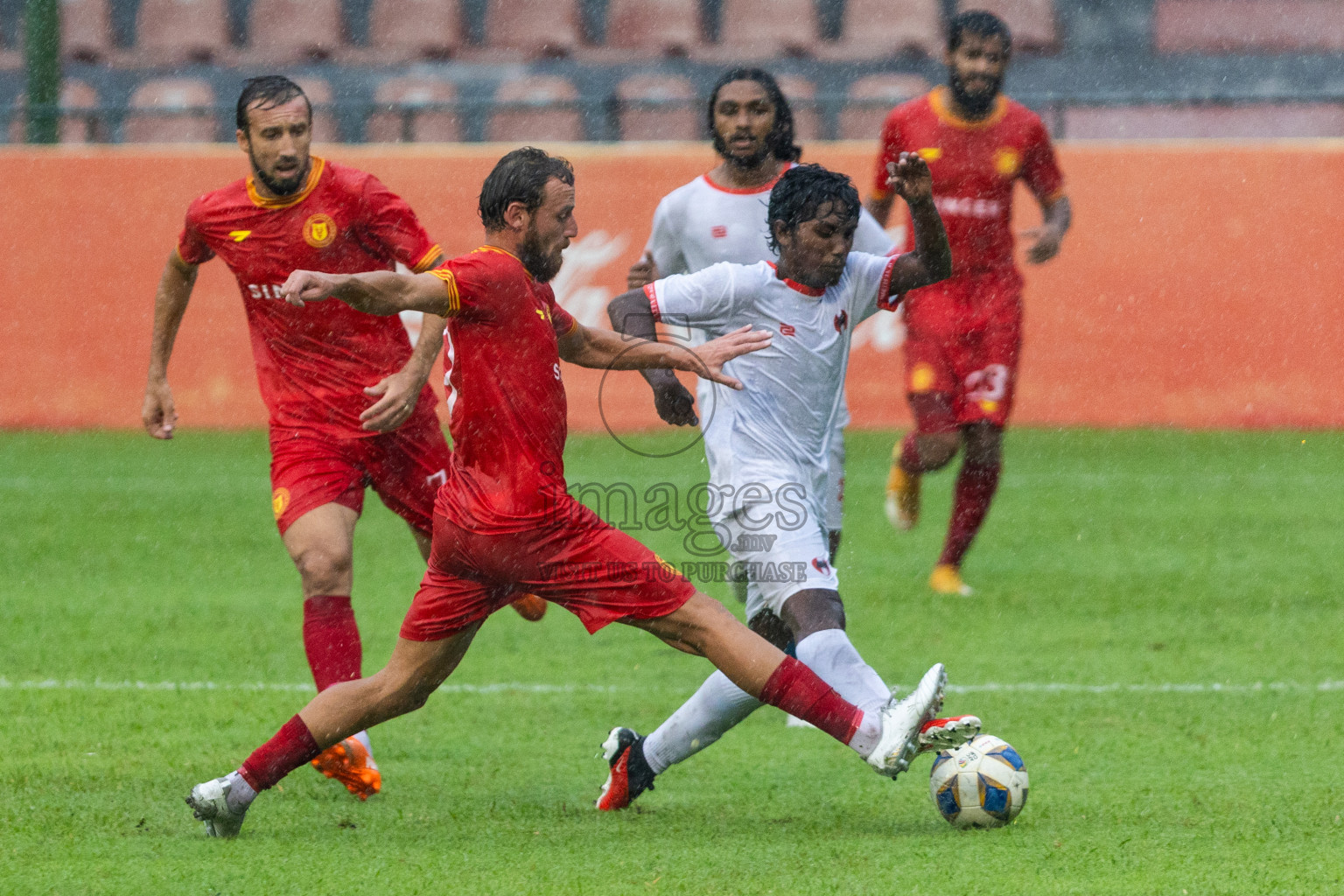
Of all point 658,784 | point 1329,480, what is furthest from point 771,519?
point 1329,480

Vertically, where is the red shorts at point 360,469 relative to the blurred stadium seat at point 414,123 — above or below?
below

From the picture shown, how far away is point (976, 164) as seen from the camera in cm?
802

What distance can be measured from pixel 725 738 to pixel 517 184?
2291 millimetres

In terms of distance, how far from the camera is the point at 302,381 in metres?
5.53

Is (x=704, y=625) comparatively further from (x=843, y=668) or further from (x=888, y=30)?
(x=888, y=30)

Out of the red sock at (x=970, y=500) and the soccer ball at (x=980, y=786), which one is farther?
the red sock at (x=970, y=500)

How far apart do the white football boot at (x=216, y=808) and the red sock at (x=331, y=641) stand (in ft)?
1.99

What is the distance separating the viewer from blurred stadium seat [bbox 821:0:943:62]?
58.4ft

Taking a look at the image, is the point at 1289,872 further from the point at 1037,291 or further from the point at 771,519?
the point at 1037,291

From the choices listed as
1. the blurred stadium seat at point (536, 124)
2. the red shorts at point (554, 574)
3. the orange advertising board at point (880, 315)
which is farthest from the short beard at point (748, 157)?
the blurred stadium seat at point (536, 124)

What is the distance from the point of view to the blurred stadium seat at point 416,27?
18.4 metres

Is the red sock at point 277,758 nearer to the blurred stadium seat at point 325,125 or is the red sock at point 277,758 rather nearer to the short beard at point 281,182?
the short beard at point 281,182

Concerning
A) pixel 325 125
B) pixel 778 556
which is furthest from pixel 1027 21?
pixel 778 556

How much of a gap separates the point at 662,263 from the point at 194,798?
2431 millimetres
